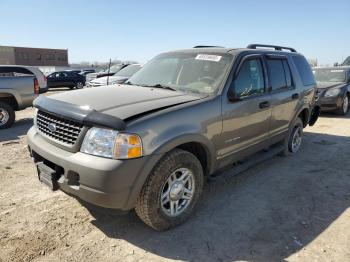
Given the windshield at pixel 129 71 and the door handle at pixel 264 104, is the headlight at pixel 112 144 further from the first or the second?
the windshield at pixel 129 71

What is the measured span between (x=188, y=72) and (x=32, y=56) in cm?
6988

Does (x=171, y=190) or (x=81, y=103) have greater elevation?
(x=81, y=103)

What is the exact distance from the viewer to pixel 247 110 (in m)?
4.22

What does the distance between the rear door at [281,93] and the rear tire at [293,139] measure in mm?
306

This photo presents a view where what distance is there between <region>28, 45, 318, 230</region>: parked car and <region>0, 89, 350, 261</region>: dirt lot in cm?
32

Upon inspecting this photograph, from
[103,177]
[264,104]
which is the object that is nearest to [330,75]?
[264,104]

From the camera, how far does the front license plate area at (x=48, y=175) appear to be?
318 cm

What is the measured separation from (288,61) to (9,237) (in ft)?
15.7

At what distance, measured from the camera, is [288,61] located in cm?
559

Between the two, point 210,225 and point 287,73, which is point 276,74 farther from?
point 210,225

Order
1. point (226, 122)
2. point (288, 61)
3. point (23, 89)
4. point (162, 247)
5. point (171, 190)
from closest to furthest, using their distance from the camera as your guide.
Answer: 1. point (162, 247)
2. point (171, 190)
3. point (226, 122)
4. point (288, 61)
5. point (23, 89)

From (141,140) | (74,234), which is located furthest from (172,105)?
(74,234)

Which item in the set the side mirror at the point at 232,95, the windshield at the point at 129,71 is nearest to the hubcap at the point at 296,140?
the side mirror at the point at 232,95

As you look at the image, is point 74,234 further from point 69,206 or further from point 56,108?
point 56,108
